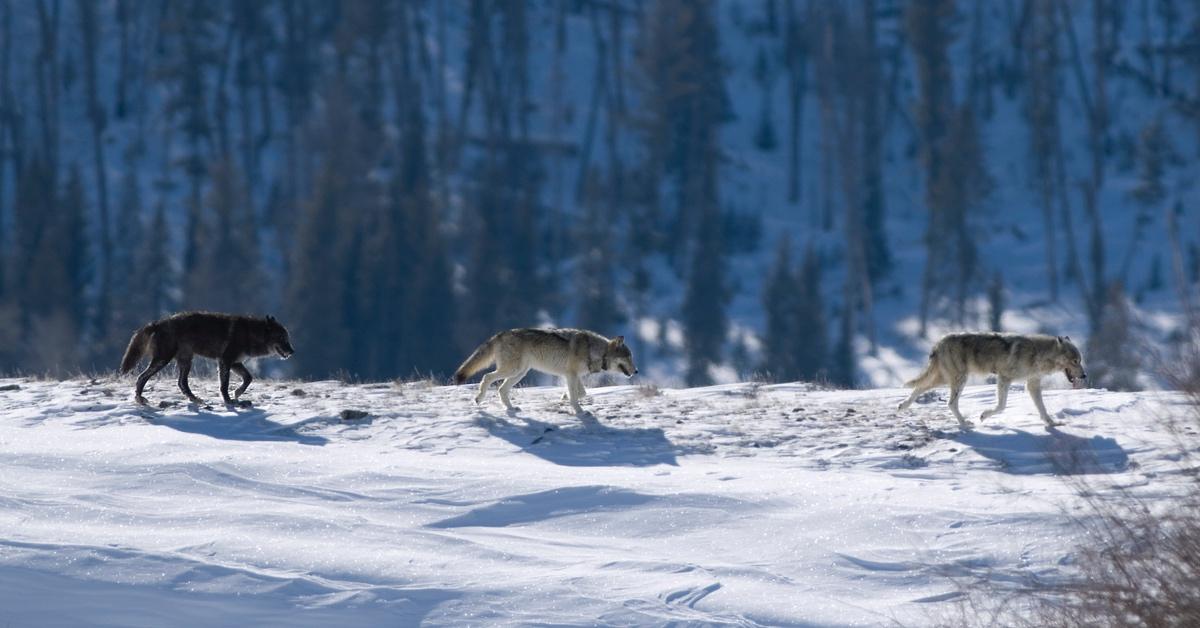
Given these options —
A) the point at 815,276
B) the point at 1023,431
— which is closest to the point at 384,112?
the point at 815,276

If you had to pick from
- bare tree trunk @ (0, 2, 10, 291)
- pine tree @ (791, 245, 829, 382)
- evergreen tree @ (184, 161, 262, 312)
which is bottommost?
pine tree @ (791, 245, 829, 382)

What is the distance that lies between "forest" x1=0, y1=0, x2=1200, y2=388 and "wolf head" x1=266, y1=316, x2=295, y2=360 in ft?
101

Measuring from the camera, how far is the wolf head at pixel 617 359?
49.2 ft

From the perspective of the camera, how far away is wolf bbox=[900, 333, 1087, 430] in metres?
13.7

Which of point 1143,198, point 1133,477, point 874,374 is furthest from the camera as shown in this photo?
point 1143,198

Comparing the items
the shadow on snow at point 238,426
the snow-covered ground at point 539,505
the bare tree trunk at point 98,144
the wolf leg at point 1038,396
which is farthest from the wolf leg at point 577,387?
the bare tree trunk at point 98,144

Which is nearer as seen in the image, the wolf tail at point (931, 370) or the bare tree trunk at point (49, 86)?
the wolf tail at point (931, 370)

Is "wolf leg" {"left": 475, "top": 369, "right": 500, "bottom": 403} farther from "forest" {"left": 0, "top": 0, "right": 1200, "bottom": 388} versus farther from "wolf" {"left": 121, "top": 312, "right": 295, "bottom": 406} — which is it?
"forest" {"left": 0, "top": 0, "right": 1200, "bottom": 388}

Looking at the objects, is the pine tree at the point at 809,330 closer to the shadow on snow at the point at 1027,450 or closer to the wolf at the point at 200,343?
the wolf at the point at 200,343

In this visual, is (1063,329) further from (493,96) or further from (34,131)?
(34,131)

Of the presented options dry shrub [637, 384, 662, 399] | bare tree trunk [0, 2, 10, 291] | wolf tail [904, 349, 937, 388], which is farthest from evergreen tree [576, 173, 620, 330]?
wolf tail [904, 349, 937, 388]

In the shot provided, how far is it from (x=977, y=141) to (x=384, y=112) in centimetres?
2499

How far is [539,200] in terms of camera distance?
201 feet

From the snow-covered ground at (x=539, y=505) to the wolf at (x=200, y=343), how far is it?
0.42m
